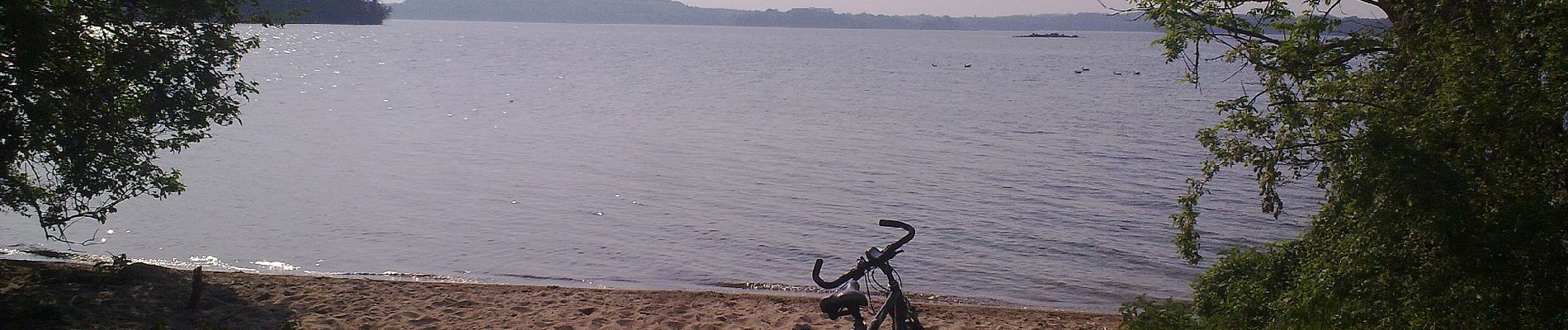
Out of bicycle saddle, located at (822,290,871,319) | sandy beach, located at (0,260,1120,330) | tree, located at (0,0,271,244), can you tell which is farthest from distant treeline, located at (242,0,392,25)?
bicycle saddle, located at (822,290,871,319)

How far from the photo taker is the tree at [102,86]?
8141mm

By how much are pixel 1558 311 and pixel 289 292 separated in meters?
10.9

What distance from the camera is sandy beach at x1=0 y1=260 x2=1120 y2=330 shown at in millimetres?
10141

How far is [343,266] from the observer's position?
1434 cm

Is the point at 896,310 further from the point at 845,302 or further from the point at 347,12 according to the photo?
the point at 347,12

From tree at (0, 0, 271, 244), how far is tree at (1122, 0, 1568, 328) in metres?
8.18

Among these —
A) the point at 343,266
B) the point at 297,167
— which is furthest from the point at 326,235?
the point at 297,167

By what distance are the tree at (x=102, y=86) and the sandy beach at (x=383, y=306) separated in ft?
2.88

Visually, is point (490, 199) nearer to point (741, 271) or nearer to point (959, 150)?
point (741, 271)

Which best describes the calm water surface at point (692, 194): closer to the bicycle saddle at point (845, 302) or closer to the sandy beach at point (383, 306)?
the sandy beach at point (383, 306)

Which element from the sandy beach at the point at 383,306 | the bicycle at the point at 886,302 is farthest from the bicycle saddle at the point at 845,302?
the sandy beach at the point at 383,306

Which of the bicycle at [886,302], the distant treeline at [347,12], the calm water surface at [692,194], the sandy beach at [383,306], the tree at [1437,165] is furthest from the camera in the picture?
the distant treeline at [347,12]

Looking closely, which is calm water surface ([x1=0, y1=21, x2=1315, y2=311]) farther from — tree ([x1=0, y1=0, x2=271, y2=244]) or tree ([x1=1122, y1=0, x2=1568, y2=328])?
tree ([x1=1122, y1=0, x2=1568, y2=328])

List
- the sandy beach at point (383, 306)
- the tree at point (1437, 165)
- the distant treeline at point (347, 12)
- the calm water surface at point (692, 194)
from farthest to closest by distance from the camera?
the distant treeline at point (347, 12) → the calm water surface at point (692, 194) → the sandy beach at point (383, 306) → the tree at point (1437, 165)
